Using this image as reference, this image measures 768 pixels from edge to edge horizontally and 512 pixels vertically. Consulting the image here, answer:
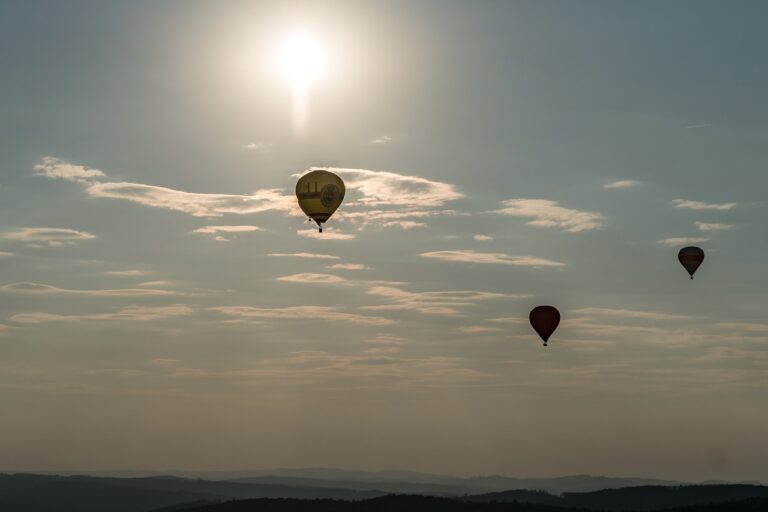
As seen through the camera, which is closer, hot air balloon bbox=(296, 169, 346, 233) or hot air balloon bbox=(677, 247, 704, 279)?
hot air balloon bbox=(296, 169, 346, 233)

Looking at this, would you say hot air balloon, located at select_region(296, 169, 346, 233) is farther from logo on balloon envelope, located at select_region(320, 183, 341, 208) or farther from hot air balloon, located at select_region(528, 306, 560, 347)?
hot air balloon, located at select_region(528, 306, 560, 347)

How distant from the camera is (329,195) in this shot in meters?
134

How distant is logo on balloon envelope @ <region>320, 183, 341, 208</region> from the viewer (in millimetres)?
133500

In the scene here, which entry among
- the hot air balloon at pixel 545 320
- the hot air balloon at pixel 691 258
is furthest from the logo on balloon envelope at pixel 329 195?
the hot air balloon at pixel 691 258

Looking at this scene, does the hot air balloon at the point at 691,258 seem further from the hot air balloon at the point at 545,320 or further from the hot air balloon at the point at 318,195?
the hot air balloon at the point at 318,195

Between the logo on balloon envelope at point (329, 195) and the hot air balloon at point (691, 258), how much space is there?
57.7 meters

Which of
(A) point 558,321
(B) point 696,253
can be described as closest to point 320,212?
(A) point 558,321

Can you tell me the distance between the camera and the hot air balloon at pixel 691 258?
16362 centimetres

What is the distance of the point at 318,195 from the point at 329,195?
1405mm

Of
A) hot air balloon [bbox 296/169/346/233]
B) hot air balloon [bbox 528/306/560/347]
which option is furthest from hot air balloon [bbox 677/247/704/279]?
hot air balloon [bbox 296/169/346/233]

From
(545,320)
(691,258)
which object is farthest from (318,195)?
(691,258)

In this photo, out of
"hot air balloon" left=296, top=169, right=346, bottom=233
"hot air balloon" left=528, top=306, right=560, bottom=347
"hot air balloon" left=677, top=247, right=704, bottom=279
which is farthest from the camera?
"hot air balloon" left=677, top=247, right=704, bottom=279

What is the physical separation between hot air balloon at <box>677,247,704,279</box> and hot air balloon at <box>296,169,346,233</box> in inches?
2261

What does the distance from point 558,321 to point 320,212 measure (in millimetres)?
36611
